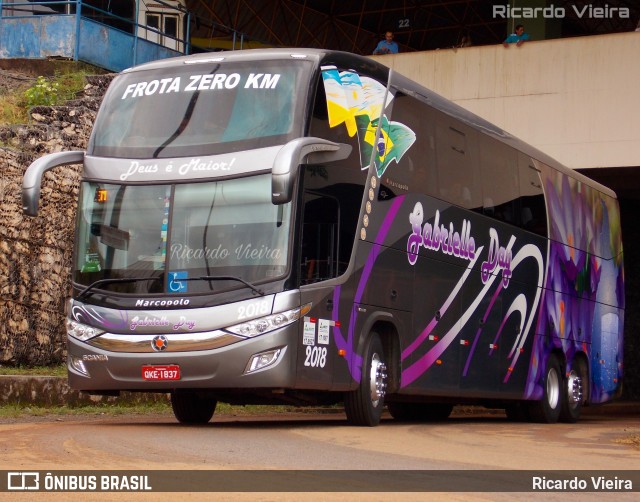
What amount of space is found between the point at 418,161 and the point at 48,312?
7.54 meters

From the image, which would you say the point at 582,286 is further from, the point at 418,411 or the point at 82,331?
the point at 82,331

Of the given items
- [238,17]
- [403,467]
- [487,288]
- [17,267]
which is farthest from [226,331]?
[238,17]

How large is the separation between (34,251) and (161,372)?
7.64 metres

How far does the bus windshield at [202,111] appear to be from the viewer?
1316 centimetres

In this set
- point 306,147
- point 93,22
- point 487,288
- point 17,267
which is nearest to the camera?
point 306,147

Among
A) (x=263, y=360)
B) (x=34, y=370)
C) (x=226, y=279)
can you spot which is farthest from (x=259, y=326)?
(x=34, y=370)

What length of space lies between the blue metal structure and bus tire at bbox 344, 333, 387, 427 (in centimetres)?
1205

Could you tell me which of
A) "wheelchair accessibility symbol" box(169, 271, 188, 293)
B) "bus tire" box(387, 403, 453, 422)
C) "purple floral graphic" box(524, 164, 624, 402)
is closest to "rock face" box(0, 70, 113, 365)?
"bus tire" box(387, 403, 453, 422)

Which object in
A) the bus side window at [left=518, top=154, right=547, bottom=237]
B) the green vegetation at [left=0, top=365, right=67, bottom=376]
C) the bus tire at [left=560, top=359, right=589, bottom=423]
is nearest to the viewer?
the green vegetation at [left=0, top=365, right=67, bottom=376]

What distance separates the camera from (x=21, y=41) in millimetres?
24828

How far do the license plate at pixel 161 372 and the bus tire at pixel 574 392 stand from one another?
30.9 ft

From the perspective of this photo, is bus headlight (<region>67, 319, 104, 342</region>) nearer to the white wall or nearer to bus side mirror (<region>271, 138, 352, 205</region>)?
bus side mirror (<region>271, 138, 352, 205</region>)

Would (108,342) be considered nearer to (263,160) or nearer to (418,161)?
(263,160)

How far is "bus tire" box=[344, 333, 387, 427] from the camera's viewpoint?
14.0 meters
